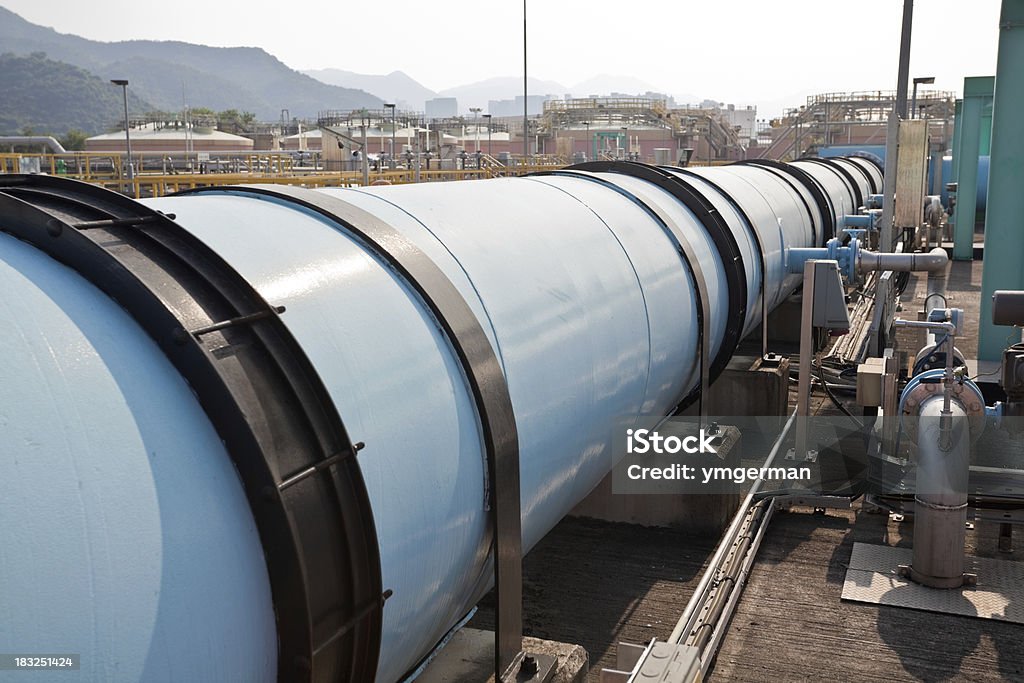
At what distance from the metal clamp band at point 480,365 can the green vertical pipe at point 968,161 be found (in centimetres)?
2184

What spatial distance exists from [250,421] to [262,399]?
0.12 m

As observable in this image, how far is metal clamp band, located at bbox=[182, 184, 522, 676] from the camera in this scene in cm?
370

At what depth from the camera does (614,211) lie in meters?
6.48

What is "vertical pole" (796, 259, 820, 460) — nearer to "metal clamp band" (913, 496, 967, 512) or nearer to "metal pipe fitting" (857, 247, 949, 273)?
"metal pipe fitting" (857, 247, 949, 273)

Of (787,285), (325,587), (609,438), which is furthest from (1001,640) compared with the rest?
(787,285)

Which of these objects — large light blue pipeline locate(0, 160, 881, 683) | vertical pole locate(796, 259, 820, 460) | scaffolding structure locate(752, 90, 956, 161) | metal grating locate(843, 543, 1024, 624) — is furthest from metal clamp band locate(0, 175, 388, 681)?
scaffolding structure locate(752, 90, 956, 161)

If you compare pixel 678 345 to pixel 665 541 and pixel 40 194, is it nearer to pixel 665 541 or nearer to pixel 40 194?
pixel 665 541

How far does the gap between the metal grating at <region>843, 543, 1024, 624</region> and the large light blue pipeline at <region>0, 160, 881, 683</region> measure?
8.74ft

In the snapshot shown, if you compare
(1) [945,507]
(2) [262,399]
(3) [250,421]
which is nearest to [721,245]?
(1) [945,507]

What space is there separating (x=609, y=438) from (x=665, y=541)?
9.09 ft

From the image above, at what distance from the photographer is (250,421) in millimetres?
2588

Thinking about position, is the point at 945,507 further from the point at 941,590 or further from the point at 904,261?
the point at 904,261

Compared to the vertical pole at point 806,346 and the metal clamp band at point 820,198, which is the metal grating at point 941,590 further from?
the metal clamp band at point 820,198

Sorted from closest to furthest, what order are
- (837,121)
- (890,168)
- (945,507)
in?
(945,507), (890,168), (837,121)
